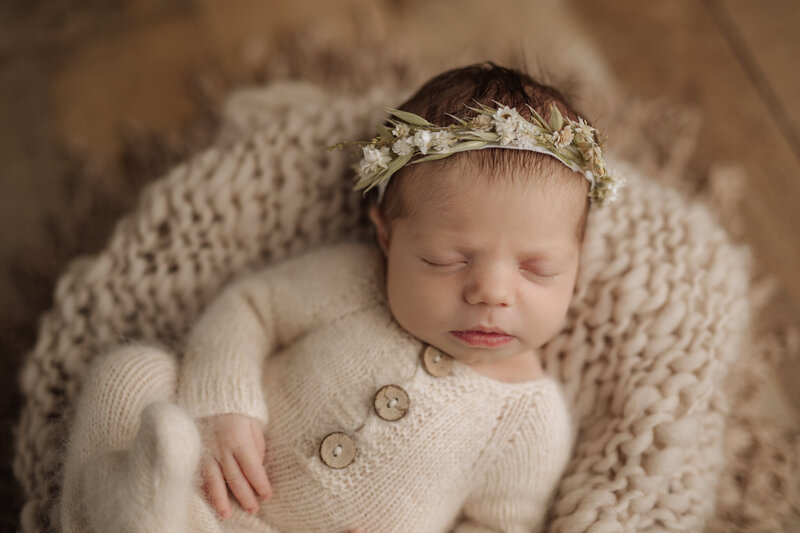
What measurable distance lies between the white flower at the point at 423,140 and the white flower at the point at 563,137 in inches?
8.0

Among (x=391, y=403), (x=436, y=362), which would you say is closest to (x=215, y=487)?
(x=391, y=403)

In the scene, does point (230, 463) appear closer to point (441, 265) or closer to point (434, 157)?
point (441, 265)

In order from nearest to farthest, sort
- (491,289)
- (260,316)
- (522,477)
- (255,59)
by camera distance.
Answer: (491,289) → (522,477) → (260,316) → (255,59)

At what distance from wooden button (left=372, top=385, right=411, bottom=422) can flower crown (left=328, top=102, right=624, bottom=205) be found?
35cm

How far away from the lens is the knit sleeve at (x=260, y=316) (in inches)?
44.9

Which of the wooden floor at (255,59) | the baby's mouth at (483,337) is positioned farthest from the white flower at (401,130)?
the wooden floor at (255,59)

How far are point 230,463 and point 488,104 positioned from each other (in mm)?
738

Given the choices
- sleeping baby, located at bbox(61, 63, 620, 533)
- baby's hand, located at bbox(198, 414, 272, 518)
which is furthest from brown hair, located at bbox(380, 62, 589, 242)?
baby's hand, located at bbox(198, 414, 272, 518)

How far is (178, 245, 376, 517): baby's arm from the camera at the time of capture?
1.12 meters

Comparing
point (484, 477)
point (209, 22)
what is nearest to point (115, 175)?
point (209, 22)

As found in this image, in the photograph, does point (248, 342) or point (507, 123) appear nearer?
point (507, 123)

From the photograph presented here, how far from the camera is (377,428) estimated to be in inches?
44.1

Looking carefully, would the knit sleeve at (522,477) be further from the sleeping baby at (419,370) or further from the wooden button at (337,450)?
the wooden button at (337,450)

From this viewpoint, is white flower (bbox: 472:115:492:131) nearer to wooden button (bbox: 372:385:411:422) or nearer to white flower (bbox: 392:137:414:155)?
white flower (bbox: 392:137:414:155)
